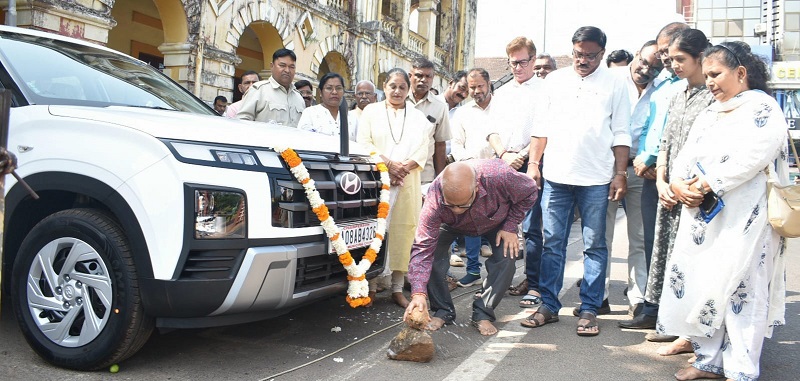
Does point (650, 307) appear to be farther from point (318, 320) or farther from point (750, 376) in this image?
point (318, 320)

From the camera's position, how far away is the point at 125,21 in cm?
1259

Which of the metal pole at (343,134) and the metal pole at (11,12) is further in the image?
the metal pole at (11,12)

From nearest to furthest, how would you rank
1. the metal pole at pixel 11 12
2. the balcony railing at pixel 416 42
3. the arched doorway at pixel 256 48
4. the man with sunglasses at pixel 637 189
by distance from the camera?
the man with sunglasses at pixel 637 189
the metal pole at pixel 11 12
the arched doorway at pixel 256 48
the balcony railing at pixel 416 42

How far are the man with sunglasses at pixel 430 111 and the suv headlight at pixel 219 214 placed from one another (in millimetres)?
2960

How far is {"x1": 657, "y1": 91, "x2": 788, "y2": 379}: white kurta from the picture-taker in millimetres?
3293

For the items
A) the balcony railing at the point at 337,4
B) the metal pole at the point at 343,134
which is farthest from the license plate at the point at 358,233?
the balcony railing at the point at 337,4

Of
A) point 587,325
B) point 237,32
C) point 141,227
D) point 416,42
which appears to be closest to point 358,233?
point 141,227

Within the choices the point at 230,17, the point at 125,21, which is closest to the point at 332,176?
the point at 230,17

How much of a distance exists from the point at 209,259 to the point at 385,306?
210 cm

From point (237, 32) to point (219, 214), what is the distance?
915cm

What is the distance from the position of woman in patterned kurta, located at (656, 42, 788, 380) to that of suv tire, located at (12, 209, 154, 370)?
9.48 feet

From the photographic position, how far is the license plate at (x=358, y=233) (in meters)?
3.77

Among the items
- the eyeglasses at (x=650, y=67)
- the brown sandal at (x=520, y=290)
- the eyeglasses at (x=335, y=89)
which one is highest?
the eyeglasses at (x=650, y=67)

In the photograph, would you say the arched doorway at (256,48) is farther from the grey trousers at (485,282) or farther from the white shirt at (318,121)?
the grey trousers at (485,282)
